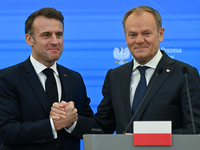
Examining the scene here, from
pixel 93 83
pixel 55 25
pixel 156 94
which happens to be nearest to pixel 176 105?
pixel 156 94

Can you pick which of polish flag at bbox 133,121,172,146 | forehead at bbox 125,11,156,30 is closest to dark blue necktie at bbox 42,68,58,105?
forehead at bbox 125,11,156,30

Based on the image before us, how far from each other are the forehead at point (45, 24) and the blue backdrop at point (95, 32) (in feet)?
3.41

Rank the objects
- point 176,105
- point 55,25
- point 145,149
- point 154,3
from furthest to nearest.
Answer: point 154,3, point 55,25, point 176,105, point 145,149

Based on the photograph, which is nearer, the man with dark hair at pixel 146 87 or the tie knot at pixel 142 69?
the man with dark hair at pixel 146 87

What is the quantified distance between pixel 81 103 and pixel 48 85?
0.41 metres

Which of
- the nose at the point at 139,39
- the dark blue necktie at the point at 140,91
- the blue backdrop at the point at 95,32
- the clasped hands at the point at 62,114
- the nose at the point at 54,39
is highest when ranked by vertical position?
the blue backdrop at the point at 95,32

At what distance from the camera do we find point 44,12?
2826 mm

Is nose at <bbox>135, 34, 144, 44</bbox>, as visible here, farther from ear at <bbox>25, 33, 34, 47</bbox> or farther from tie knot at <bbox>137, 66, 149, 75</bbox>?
ear at <bbox>25, 33, 34, 47</bbox>

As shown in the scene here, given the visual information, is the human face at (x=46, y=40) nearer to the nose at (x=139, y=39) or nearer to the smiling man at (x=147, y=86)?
the smiling man at (x=147, y=86)

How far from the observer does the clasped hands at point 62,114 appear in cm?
248

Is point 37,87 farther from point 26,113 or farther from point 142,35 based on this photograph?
point 142,35

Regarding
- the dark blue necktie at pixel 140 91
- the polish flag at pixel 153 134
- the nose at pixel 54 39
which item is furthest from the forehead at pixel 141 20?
the polish flag at pixel 153 134

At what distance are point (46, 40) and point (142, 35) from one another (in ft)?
2.83

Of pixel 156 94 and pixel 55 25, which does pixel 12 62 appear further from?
pixel 156 94
